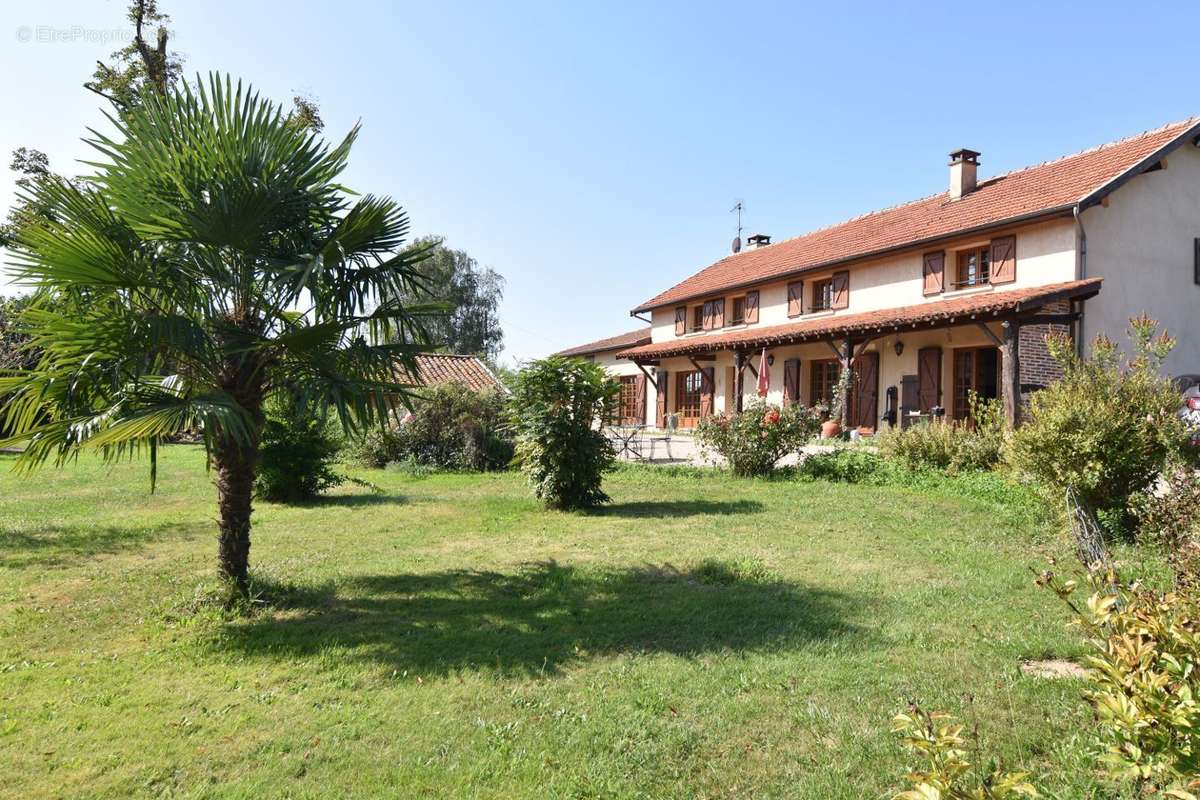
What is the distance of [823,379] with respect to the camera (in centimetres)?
2158

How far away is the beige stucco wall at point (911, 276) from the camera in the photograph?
15.7m

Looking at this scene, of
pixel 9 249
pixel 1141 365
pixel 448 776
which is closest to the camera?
pixel 448 776

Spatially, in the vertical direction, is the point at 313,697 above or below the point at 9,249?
below

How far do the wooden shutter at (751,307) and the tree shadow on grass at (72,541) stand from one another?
60.7ft

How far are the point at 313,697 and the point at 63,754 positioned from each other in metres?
1.06

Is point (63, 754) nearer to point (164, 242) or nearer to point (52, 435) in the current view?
point (52, 435)

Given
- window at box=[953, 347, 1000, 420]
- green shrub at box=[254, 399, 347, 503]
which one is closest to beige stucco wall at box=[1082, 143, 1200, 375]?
window at box=[953, 347, 1000, 420]

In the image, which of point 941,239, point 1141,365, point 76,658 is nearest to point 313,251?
point 76,658

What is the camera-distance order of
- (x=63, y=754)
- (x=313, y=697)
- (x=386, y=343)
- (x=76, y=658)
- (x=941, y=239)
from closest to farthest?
(x=63, y=754) → (x=313, y=697) → (x=76, y=658) → (x=386, y=343) → (x=941, y=239)

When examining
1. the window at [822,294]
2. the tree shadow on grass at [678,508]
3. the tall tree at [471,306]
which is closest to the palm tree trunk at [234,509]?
the tree shadow on grass at [678,508]

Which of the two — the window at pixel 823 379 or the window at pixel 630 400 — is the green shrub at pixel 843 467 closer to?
the window at pixel 823 379

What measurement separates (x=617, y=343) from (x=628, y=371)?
219 centimetres

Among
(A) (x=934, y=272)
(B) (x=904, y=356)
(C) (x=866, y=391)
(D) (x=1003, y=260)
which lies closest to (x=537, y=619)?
(D) (x=1003, y=260)

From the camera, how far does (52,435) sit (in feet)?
15.0
